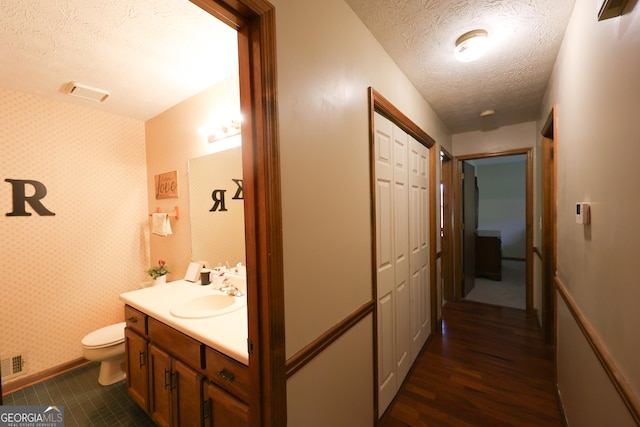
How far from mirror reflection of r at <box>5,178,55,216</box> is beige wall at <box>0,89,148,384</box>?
1.3 inches

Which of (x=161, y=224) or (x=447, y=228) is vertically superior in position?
(x=161, y=224)

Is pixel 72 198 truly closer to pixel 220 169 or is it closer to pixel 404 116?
pixel 220 169

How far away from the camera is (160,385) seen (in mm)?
1519

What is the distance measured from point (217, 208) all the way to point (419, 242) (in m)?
1.85

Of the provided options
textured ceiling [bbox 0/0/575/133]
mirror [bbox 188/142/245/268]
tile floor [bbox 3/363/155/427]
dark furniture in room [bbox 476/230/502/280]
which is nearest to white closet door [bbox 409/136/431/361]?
textured ceiling [bbox 0/0/575/133]

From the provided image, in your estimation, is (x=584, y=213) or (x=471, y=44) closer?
(x=584, y=213)

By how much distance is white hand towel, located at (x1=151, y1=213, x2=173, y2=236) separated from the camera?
2.54 m

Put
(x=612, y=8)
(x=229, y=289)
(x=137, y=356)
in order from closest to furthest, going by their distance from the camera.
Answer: (x=612, y=8), (x=137, y=356), (x=229, y=289)

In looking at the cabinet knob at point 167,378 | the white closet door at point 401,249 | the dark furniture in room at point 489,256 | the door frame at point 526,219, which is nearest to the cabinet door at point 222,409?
the cabinet knob at point 167,378

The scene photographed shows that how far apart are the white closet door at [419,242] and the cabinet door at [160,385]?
1814 mm

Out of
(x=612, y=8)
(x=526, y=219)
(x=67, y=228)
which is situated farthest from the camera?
(x=526, y=219)

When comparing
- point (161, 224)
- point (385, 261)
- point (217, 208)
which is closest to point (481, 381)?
point (385, 261)

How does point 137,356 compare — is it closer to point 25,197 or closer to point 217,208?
point 217,208

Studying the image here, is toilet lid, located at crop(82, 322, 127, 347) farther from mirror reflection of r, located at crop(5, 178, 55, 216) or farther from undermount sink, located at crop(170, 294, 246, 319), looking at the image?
mirror reflection of r, located at crop(5, 178, 55, 216)
